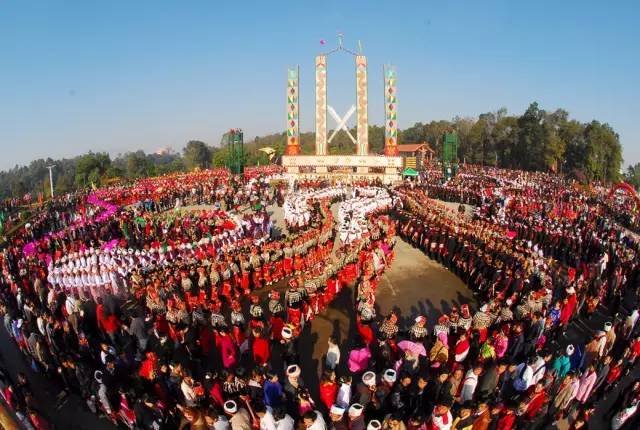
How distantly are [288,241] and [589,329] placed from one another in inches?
290

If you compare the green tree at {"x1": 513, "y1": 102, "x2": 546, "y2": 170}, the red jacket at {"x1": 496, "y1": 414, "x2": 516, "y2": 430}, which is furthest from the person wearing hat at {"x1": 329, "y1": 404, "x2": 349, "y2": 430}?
the green tree at {"x1": 513, "y1": 102, "x2": 546, "y2": 170}

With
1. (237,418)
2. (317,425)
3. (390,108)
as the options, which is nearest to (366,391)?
(317,425)

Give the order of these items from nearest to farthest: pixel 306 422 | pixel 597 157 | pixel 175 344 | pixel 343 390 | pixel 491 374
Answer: pixel 306 422 < pixel 343 390 < pixel 491 374 < pixel 175 344 < pixel 597 157

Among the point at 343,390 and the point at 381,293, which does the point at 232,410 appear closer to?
the point at 343,390

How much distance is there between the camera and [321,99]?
35000 millimetres

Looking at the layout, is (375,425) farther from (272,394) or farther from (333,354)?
(333,354)

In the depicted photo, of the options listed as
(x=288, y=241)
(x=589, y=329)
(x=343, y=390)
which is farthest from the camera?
(x=288, y=241)

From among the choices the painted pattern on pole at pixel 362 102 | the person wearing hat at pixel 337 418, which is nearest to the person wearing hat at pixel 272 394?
the person wearing hat at pixel 337 418

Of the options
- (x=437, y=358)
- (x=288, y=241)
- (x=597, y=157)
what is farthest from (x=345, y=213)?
(x=597, y=157)

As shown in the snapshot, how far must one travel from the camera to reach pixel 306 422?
3.88 meters

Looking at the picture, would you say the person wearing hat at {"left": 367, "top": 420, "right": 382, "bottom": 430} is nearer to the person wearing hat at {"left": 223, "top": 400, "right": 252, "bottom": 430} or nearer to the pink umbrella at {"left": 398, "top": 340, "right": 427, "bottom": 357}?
the person wearing hat at {"left": 223, "top": 400, "right": 252, "bottom": 430}

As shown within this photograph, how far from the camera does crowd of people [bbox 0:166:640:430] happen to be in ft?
15.5

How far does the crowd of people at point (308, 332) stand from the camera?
15.5 feet

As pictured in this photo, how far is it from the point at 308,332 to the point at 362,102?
30148 mm
